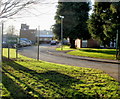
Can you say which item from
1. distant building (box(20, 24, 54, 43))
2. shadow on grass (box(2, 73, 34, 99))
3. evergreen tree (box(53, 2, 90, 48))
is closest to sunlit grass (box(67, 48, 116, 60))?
distant building (box(20, 24, 54, 43))

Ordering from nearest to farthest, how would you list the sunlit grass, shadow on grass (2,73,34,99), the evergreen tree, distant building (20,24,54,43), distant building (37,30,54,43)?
shadow on grass (2,73,34,99)
distant building (20,24,54,43)
the sunlit grass
the evergreen tree
distant building (37,30,54,43)

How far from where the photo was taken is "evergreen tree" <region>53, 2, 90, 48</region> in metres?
27.8

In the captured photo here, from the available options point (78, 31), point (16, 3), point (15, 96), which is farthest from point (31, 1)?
point (78, 31)

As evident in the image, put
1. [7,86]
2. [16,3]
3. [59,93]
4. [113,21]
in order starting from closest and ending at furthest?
[59,93]
[7,86]
[16,3]
[113,21]

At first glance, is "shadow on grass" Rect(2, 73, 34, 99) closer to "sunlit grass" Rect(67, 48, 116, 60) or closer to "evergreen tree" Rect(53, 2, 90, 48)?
"sunlit grass" Rect(67, 48, 116, 60)

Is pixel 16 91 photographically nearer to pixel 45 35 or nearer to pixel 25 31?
pixel 25 31

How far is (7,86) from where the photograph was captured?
15.5 feet

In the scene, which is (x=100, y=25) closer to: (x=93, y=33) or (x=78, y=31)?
(x=93, y=33)

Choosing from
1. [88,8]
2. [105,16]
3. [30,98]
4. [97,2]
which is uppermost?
[88,8]

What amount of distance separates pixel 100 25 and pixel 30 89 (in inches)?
619

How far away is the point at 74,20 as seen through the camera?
1107 inches

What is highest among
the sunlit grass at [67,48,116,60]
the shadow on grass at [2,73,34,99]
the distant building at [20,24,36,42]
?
the distant building at [20,24,36,42]

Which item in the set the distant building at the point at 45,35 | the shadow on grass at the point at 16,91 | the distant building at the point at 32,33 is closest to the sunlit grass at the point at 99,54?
the distant building at the point at 32,33

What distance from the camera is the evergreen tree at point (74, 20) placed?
27.8 m
